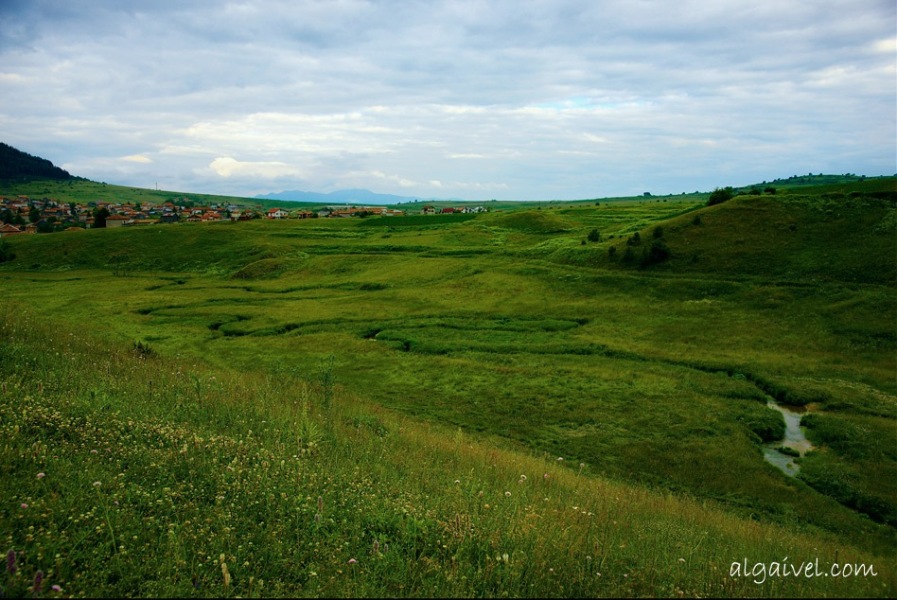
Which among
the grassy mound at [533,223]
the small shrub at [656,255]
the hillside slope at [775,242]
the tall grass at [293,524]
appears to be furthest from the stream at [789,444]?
the grassy mound at [533,223]

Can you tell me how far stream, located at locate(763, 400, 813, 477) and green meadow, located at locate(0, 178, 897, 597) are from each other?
1.43 ft

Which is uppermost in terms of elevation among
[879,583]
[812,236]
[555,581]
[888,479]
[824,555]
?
[812,236]

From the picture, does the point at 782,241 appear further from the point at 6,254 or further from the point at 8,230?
the point at 8,230

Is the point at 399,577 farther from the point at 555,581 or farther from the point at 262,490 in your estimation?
the point at 262,490

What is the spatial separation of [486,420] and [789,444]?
1288cm

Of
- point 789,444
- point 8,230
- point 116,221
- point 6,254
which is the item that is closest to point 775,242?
point 789,444

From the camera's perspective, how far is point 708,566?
23.6ft

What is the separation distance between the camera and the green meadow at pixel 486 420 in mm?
6340

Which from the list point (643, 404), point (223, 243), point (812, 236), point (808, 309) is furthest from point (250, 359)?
point (223, 243)

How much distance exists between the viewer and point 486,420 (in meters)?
24.1

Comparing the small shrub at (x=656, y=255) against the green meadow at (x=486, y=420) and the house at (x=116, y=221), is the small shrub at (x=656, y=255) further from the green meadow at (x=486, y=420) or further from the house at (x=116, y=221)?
the house at (x=116, y=221)

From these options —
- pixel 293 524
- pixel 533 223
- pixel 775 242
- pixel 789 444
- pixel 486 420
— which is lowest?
pixel 789 444

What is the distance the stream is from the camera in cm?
2037

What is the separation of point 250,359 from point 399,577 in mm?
30516
